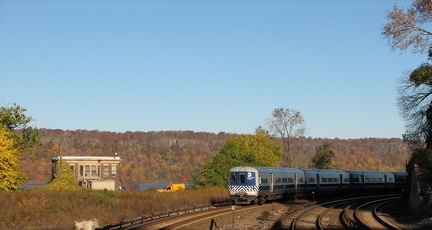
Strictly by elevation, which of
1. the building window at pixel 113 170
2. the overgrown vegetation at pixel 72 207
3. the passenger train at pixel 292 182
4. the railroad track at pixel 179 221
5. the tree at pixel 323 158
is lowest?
the railroad track at pixel 179 221

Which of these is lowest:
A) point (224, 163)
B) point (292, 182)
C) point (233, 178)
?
point (292, 182)

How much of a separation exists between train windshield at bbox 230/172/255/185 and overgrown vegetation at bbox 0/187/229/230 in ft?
14.1

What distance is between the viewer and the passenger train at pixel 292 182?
1476 inches

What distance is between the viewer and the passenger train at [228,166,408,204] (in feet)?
123

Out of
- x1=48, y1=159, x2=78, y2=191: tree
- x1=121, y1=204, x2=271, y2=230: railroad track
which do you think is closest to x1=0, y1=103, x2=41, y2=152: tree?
x1=48, y1=159, x2=78, y2=191: tree

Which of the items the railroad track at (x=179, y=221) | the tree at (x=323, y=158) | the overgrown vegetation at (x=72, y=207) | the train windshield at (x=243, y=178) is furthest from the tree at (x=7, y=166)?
the tree at (x=323, y=158)

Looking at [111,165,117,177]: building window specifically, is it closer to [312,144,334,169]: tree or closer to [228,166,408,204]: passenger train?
[228,166,408,204]: passenger train

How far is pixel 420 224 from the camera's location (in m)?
24.6

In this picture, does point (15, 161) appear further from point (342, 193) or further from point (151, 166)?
point (151, 166)

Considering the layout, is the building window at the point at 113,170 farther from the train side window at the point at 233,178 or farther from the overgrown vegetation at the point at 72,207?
the train side window at the point at 233,178

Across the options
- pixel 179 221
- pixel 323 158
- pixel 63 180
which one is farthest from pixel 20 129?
pixel 323 158

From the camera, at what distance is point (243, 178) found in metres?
→ 37.7

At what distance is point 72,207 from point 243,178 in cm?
1287

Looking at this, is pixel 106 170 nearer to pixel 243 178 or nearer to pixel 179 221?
pixel 243 178
